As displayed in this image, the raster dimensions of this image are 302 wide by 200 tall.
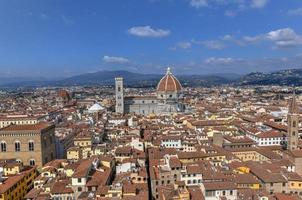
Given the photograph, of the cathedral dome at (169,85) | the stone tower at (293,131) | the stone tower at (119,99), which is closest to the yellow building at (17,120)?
the stone tower at (119,99)

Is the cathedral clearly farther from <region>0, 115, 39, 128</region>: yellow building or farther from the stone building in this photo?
the stone building

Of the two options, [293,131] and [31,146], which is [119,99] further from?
[293,131]

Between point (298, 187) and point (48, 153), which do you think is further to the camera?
point (48, 153)

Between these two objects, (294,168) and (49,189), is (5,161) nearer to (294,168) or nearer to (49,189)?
(49,189)

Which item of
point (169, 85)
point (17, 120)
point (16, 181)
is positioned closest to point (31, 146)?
point (16, 181)

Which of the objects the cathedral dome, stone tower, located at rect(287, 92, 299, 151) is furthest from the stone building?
the cathedral dome

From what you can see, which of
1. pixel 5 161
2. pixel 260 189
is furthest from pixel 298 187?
pixel 5 161
